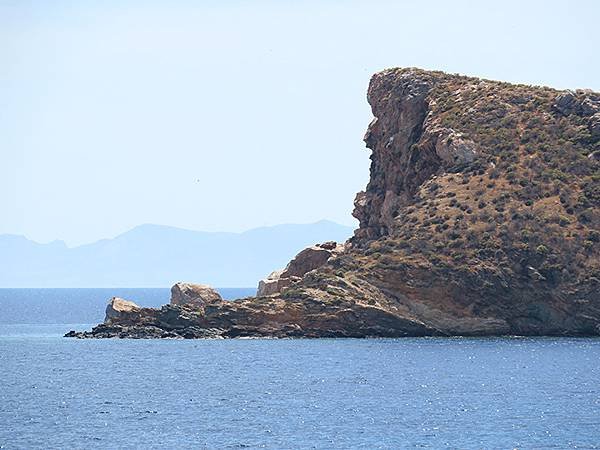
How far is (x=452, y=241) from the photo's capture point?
13850 centimetres

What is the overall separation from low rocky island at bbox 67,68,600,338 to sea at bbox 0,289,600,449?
3231mm

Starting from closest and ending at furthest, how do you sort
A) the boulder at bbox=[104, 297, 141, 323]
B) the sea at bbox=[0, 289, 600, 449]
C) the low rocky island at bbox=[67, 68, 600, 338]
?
the sea at bbox=[0, 289, 600, 449] → the low rocky island at bbox=[67, 68, 600, 338] → the boulder at bbox=[104, 297, 141, 323]

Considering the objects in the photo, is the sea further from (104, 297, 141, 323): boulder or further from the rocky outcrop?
the rocky outcrop

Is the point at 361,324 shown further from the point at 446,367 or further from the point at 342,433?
the point at 342,433

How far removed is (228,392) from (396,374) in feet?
50.7

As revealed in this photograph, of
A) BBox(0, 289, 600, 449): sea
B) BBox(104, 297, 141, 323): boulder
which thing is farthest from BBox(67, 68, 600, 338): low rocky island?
BBox(0, 289, 600, 449): sea

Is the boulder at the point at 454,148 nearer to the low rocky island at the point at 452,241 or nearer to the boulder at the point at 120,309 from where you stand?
the low rocky island at the point at 452,241

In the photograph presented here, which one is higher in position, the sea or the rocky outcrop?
the rocky outcrop

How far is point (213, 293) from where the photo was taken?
146m

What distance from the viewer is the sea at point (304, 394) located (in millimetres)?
70438

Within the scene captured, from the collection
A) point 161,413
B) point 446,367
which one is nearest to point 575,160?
point 446,367

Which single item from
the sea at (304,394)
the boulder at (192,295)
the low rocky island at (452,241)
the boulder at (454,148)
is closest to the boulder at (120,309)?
the low rocky island at (452,241)

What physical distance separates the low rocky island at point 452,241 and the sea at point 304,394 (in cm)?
323

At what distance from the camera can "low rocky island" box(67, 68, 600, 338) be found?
430 feet
